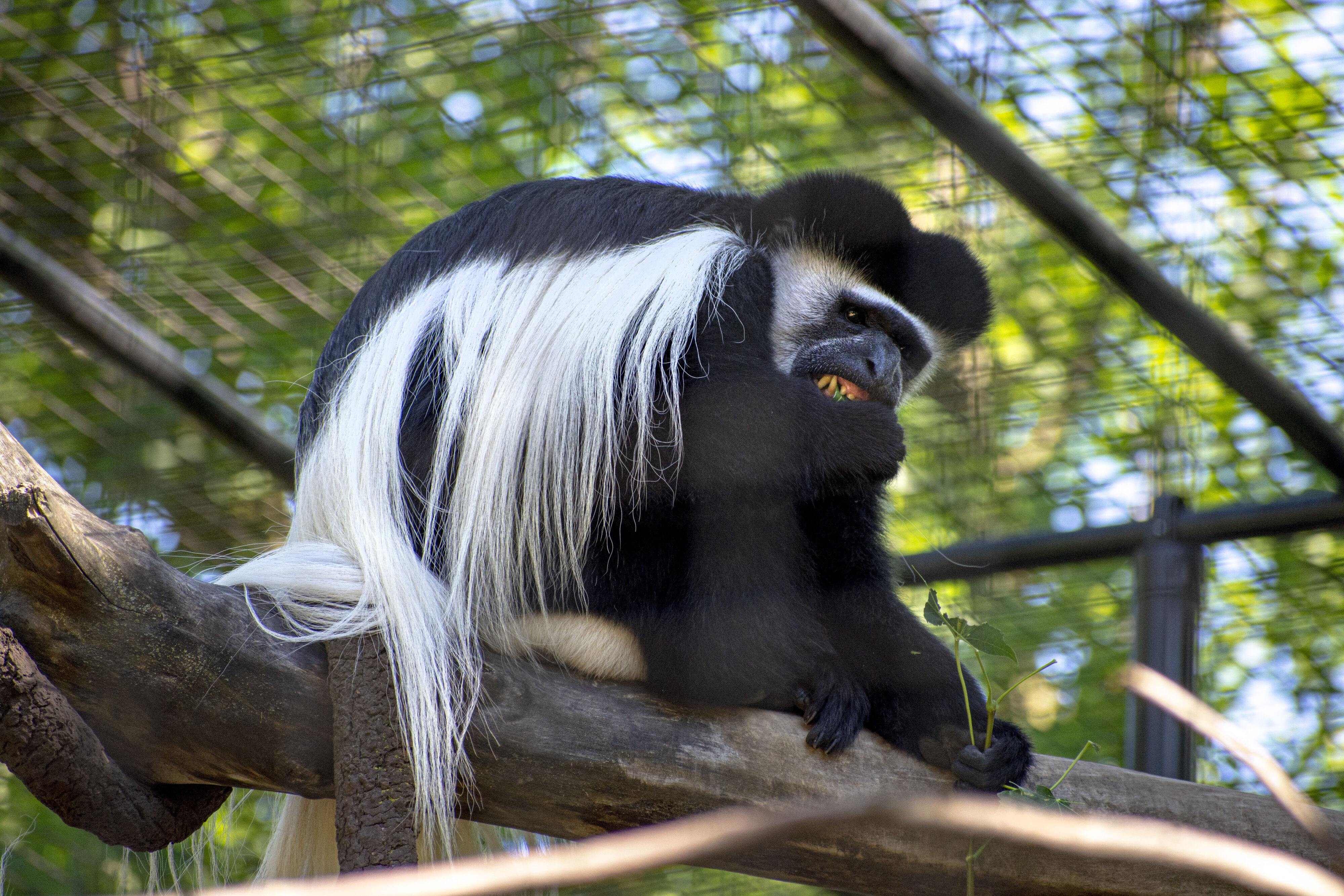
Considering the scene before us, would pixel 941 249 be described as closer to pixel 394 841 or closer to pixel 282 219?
pixel 394 841

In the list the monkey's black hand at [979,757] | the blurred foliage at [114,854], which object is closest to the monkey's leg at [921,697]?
the monkey's black hand at [979,757]

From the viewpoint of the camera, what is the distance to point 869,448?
1199 mm

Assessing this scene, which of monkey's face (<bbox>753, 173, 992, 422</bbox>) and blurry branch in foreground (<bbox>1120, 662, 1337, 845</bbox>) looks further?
monkey's face (<bbox>753, 173, 992, 422</bbox>)

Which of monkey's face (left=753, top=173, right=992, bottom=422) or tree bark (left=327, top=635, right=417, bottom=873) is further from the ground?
monkey's face (left=753, top=173, right=992, bottom=422)

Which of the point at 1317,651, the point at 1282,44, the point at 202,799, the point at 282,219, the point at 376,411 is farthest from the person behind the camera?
the point at 1317,651

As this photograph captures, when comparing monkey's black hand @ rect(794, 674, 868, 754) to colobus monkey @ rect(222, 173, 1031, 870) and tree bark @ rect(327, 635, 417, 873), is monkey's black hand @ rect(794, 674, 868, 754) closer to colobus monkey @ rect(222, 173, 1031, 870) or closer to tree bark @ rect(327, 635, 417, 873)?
colobus monkey @ rect(222, 173, 1031, 870)

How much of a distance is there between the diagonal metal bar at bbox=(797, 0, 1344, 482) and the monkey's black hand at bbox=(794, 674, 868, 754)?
727mm

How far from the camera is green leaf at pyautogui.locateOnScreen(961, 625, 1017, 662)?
3.47ft

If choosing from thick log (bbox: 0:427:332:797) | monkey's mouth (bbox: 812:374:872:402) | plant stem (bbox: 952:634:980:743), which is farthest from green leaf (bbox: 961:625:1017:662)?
thick log (bbox: 0:427:332:797)

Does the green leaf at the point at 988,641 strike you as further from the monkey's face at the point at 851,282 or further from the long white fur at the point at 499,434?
the monkey's face at the point at 851,282

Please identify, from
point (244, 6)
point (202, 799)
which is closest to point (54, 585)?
point (202, 799)

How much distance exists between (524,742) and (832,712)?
0.93 ft

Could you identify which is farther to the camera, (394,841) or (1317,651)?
(1317,651)

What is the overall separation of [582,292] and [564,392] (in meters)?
0.11
